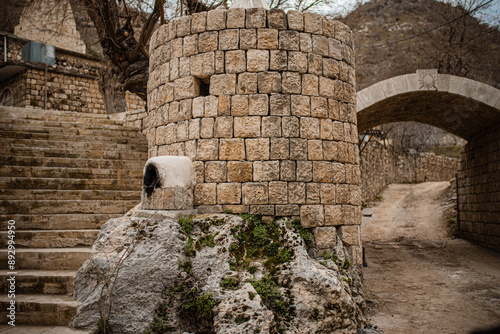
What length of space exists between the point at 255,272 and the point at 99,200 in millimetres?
2966

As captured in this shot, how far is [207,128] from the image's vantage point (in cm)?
464

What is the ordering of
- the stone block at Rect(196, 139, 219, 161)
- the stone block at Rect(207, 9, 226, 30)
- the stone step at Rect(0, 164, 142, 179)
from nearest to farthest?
1. the stone block at Rect(196, 139, 219, 161)
2. the stone block at Rect(207, 9, 226, 30)
3. the stone step at Rect(0, 164, 142, 179)

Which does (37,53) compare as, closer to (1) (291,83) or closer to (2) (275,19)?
(2) (275,19)

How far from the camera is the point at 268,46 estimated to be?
4648 mm

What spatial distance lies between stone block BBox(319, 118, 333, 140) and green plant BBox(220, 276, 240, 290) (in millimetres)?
2031

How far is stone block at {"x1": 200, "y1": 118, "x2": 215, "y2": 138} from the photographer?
4.63m

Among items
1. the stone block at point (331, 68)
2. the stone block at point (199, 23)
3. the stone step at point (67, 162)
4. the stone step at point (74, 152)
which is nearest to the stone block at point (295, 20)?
the stone block at point (331, 68)

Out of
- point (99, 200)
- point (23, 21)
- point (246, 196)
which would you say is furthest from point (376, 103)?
point (23, 21)

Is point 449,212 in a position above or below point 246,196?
below

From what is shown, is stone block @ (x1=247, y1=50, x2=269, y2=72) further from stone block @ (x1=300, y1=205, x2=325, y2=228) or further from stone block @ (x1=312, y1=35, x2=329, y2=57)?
stone block @ (x1=300, y1=205, x2=325, y2=228)

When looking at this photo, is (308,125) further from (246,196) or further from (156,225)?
(156,225)

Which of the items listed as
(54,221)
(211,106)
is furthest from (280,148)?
(54,221)

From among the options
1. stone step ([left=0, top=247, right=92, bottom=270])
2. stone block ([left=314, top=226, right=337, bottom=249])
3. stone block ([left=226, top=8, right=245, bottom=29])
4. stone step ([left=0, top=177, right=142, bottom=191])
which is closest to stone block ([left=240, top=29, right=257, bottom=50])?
stone block ([left=226, top=8, right=245, bottom=29])

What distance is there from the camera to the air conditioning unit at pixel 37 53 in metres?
15.8
